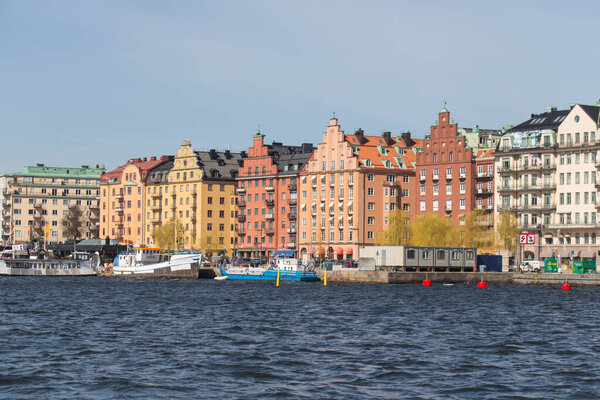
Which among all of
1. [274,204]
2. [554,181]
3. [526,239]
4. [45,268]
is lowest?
[45,268]

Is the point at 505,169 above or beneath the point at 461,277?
above

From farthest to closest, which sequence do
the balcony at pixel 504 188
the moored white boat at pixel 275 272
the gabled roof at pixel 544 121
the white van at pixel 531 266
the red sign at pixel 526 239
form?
the balcony at pixel 504 188, the gabled roof at pixel 544 121, the moored white boat at pixel 275 272, the red sign at pixel 526 239, the white van at pixel 531 266

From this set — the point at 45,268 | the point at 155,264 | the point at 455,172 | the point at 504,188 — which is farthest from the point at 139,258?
the point at 504,188

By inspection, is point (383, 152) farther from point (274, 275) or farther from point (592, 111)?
point (274, 275)

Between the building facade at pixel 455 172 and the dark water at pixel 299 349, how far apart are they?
246ft

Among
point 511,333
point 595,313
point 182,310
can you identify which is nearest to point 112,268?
point 182,310

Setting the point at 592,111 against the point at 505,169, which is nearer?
the point at 592,111

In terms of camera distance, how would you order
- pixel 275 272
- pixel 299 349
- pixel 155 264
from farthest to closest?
pixel 155 264
pixel 275 272
pixel 299 349

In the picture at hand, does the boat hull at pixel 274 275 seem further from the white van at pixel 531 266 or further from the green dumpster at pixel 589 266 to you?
the green dumpster at pixel 589 266

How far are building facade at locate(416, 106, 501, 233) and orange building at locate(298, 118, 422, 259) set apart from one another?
6055 millimetres

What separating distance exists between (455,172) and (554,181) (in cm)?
1783

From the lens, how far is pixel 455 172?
16775 cm

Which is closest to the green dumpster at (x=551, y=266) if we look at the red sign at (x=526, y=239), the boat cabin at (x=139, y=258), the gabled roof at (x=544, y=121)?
the red sign at (x=526, y=239)

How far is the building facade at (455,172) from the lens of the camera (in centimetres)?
16525
